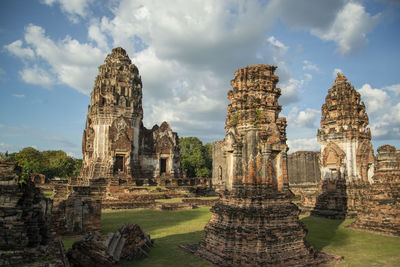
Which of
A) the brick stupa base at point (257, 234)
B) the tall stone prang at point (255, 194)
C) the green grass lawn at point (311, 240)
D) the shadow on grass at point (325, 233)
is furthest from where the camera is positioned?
the shadow on grass at point (325, 233)

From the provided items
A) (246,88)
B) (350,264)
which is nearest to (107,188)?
(246,88)

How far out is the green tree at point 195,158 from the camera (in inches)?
1903

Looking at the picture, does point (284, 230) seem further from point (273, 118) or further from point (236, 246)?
point (273, 118)

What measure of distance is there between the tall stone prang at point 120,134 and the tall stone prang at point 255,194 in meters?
18.4

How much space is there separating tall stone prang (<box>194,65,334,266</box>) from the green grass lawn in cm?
79

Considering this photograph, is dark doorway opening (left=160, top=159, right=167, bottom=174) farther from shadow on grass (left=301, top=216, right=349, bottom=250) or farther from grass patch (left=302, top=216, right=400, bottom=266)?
grass patch (left=302, top=216, right=400, bottom=266)

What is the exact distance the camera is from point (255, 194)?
25.3 ft

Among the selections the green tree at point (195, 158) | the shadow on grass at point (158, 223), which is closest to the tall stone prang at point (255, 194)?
the shadow on grass at point (158, 223)

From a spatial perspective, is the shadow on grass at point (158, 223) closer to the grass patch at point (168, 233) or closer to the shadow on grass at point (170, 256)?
the grass patch at point (168, 233)

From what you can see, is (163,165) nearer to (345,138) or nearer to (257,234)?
(345,138)

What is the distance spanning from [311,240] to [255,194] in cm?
361

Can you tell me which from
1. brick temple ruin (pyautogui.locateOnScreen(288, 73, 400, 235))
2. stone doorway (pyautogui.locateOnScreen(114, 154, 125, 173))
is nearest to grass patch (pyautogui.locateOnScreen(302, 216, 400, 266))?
brick temple ruin (pyautogui.locateOnScreen(288, 73, 400, 235))

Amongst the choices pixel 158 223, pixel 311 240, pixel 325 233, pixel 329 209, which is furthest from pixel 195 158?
pixel 311 240

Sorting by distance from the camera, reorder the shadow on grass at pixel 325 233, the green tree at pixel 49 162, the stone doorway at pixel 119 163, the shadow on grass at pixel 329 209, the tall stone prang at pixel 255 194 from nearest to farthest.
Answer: the tall stone prang at pixel 255 194 → the shadow on grass at pixel 325 233 → the shadow on grass at pixel 329 209 → the stone doorway at pixel 119 163 → the green tree at pixel 49 162
